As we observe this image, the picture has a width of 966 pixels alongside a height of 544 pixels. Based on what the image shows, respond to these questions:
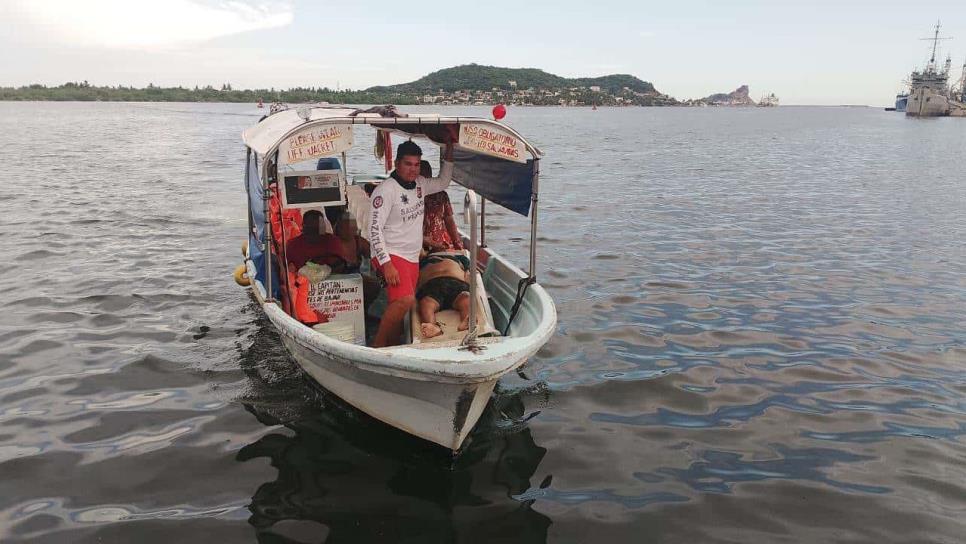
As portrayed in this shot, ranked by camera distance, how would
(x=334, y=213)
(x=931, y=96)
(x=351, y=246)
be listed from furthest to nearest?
(x=931, y=96)
(x=334, y=213)
(x=351, y=246)

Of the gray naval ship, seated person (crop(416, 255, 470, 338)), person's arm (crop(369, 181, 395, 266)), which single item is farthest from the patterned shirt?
the gray naval ship

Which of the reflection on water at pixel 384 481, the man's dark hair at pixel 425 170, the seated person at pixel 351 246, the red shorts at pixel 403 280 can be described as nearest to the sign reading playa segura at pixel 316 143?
the red shorts at pixel 403 280

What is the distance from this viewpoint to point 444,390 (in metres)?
5.11

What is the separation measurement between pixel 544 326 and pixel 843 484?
116 inches

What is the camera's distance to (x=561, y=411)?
22.7 feet

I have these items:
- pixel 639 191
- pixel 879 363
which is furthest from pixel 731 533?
pixel 639 191

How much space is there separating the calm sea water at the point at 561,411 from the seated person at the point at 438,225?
6.25 feet

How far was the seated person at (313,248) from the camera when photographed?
757 centimetres

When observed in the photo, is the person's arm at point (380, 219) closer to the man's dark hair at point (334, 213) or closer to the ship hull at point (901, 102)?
the man's dark hair at point (334, 213)

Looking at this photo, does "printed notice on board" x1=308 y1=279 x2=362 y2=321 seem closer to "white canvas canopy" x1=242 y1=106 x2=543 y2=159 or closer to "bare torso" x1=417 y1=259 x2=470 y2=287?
"bare torso" x1=417 y1=259 x2=470 y2=287

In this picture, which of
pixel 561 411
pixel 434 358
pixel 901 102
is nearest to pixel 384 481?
pixel 434 358

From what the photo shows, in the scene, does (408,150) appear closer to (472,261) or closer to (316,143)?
(316,143)

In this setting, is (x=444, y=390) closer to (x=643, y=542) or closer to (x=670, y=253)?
(x=643, y=542)

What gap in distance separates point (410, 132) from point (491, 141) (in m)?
1.61
